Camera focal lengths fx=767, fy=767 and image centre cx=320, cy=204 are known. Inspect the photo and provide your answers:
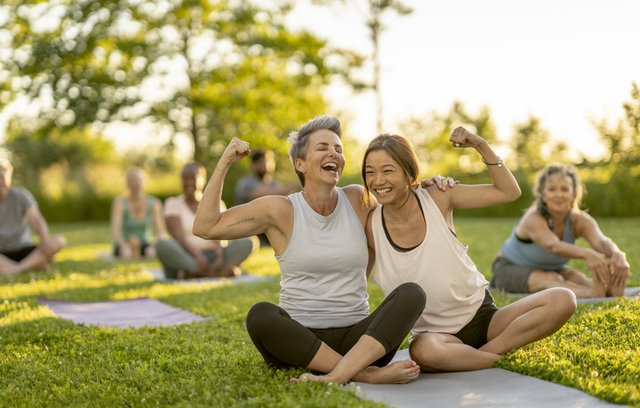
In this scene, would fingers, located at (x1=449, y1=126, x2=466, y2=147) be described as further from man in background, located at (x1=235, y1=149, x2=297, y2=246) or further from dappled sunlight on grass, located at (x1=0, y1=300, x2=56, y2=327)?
man in background, located at (x1=235, y1=149, x2=297, y2=246)

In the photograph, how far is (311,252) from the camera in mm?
3914

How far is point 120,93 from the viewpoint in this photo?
71.9 feet

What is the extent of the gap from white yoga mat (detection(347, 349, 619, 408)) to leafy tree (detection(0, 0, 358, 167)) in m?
→ 18.8

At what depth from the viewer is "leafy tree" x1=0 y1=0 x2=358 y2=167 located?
21.0 meters

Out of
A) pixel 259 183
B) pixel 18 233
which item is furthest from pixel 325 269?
pixel 259 183

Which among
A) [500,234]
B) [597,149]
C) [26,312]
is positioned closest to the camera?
[26,312]

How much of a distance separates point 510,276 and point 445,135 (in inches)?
761

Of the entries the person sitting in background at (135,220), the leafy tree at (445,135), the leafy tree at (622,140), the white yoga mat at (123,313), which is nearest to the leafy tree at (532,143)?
the leafy tree at (445,135)

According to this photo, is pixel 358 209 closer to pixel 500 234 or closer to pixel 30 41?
pixel 500 234

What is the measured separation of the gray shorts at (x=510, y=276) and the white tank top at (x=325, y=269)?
3.01 m

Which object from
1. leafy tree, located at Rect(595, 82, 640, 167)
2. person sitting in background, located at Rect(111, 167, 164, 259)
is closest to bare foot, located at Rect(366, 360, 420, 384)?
person sitting in background, located at Rect(111, 167, 164, 259)

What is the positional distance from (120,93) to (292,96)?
16.3 ft

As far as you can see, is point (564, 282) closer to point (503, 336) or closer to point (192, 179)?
point (503, 336)

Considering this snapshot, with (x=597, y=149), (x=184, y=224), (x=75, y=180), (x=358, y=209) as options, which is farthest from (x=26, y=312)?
(x=75, y=180)
